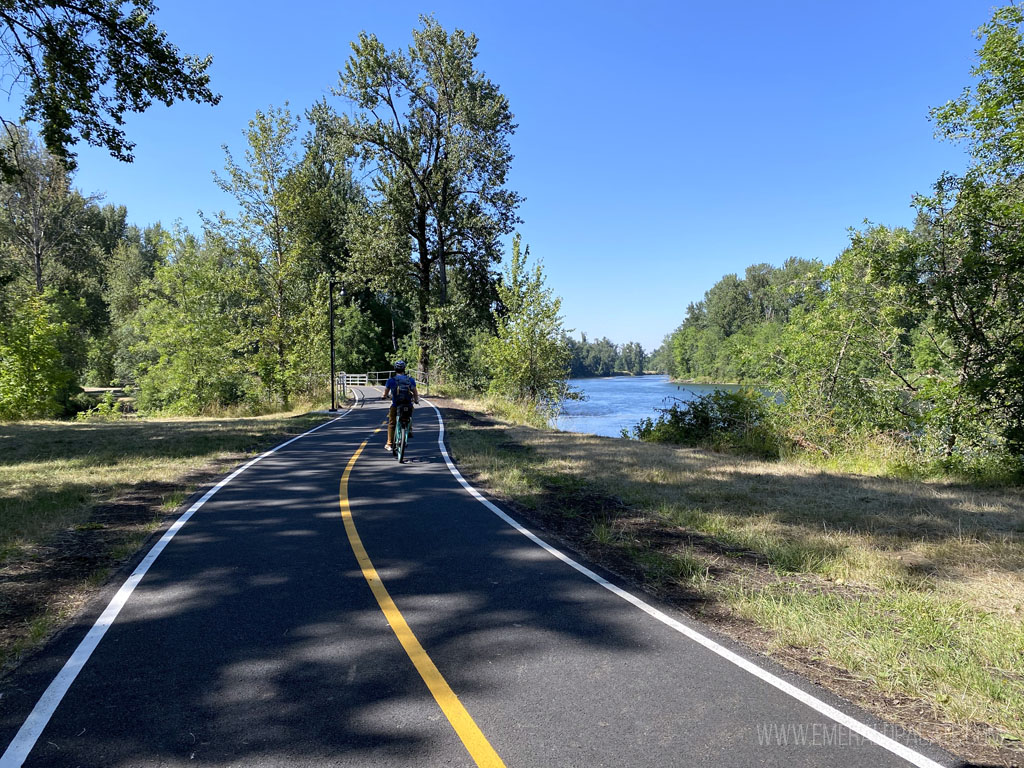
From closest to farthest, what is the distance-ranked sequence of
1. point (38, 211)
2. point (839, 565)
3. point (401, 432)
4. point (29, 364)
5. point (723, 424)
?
1. point (839, 565)
2. point (401, 432)
3. point (723, 424)
4. point (29, 364)
5. point (38, 211)

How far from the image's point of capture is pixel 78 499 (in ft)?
29.0

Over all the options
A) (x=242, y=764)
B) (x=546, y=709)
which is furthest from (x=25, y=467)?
(x=546, y=709)

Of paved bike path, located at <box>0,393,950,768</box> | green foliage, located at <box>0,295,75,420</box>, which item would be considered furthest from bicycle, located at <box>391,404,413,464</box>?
green foliage, located at <box>0,295,75,420</box>

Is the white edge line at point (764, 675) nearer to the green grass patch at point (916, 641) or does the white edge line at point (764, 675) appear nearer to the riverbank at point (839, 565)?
the riverbank at point (839, 565)

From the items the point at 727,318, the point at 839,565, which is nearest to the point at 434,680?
the point at 839,565

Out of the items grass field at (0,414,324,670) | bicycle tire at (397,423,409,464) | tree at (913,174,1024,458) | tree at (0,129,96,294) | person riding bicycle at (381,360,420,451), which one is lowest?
grass field at (0,414,324,670)

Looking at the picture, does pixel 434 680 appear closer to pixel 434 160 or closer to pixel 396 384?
pixel 396 384

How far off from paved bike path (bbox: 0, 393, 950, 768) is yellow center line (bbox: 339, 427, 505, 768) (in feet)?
0.16

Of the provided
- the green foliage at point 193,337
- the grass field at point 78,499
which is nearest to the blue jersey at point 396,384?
the grass field at point 78,499

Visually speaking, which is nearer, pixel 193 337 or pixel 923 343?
pixel 923 343

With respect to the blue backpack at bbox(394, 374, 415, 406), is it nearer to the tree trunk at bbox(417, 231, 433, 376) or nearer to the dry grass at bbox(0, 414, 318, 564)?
the dry grass at bbox(0, 414, 318, 564)

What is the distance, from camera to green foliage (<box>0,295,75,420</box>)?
22359 millimetres

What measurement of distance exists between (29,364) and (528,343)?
21.7 metres

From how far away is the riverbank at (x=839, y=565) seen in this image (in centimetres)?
361
